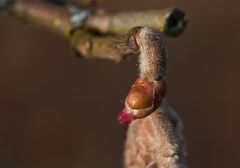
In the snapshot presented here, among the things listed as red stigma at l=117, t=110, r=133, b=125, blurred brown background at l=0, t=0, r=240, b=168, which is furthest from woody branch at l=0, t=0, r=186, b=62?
blurred brown background at l=0, t=0, r=240, b=168

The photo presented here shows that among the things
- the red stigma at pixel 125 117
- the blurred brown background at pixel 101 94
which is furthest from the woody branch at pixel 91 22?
the blurred brown background at pixel 101 94

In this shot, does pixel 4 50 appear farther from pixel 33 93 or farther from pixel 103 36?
pixel 103 36

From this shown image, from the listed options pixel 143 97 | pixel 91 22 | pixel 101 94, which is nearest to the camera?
pixel 143 97

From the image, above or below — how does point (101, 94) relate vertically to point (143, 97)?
below

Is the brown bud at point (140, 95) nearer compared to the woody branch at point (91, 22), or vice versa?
the brown bud at point (140, 95)

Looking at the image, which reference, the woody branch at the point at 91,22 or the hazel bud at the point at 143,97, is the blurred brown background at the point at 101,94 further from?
the hazel bud at the point at 143,97

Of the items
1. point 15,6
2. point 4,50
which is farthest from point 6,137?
point 15,6

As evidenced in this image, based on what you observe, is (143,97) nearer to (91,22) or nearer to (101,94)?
(91,22)

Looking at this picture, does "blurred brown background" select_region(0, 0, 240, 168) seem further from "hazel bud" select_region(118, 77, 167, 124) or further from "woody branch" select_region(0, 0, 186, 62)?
"hazel bud" select_region(118, 77, 167, 124)

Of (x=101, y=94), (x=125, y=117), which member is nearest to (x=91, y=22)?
(x=125, y=117)
